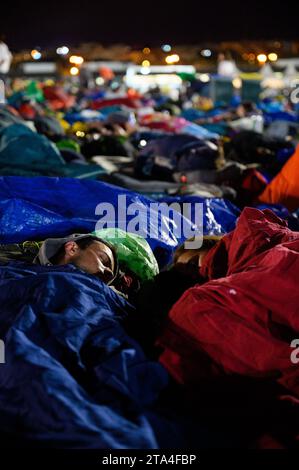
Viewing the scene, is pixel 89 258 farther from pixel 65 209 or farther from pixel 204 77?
pixel 204 77

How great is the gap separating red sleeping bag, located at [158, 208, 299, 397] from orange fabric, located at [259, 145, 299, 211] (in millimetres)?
2685

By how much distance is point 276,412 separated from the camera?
74.4 inches

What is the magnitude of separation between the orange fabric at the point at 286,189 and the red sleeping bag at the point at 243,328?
2.69 meters

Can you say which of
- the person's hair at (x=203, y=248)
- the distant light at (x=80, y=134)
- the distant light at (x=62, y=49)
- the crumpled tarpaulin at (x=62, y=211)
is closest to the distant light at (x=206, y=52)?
the distant light at (x=62, y=49)

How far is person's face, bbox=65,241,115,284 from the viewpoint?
2498mm

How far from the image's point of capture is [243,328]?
77.9 inches

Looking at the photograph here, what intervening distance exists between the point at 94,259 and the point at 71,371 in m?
0.77

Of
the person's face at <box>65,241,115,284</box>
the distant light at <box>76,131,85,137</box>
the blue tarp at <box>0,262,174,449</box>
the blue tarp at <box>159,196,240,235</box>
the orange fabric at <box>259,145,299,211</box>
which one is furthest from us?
the distant light at <box>76,131,85,137</box>

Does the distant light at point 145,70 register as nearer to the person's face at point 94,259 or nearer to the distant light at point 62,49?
the distant light at point 62,49

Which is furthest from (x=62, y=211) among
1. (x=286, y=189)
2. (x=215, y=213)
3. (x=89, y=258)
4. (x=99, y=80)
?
(x=99, y=80)

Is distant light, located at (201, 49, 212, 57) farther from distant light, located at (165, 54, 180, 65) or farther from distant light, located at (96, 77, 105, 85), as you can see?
distant light, located at (96, 77, 105, 85)

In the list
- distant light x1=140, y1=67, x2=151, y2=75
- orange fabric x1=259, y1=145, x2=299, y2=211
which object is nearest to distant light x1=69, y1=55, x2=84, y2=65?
distant light x1=140, y1=67, x2=151, y2=75

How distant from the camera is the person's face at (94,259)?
2.50 meters

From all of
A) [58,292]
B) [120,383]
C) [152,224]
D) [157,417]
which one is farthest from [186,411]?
[152,224]
